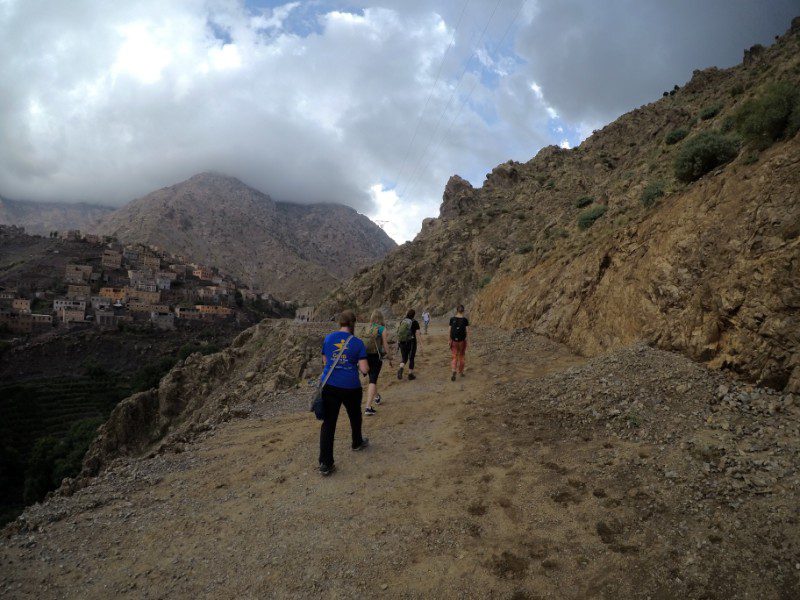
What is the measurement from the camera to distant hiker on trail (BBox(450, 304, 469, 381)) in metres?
9.89

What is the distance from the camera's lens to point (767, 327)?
5898 millimetres

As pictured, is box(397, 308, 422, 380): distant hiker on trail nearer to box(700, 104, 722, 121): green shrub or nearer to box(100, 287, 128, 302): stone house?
box(700, 104, 722, 121): green shrub

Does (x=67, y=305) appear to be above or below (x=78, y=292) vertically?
below

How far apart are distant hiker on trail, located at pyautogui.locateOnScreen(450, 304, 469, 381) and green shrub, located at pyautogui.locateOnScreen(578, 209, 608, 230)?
11.1 m

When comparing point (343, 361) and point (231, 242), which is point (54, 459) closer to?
point (343, 361)

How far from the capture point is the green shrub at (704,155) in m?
9.99

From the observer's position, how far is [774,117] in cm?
817

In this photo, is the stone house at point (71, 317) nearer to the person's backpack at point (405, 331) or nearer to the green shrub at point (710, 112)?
the person's backpack at point (405, 331)

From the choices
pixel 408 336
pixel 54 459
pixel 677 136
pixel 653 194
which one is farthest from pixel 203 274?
pixel 653 194

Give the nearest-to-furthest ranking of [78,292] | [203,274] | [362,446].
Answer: [362,446] → [78,292] → [203,274]

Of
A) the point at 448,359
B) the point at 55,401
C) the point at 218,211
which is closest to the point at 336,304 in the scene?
the point at 55,401

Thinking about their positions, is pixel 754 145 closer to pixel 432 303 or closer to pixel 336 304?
pixel 432 303

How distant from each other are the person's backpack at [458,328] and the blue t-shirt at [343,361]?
450cm

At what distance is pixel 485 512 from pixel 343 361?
2468 mm
